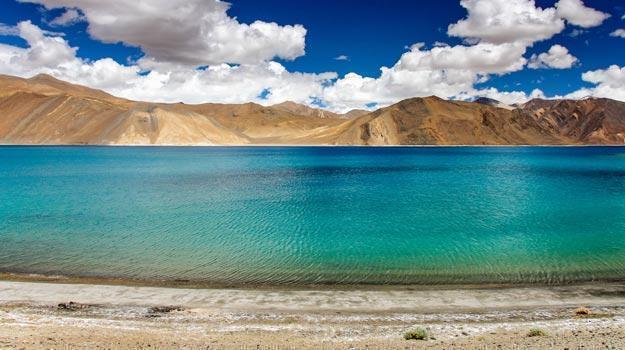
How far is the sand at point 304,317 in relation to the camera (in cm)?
1016

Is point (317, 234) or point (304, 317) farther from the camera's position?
point (317, 234)

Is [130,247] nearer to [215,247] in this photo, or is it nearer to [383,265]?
[215,247]

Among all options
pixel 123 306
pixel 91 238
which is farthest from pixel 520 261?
pixel 91 238

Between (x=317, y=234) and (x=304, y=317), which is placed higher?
(x=317, y=234)

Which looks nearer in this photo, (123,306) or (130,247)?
(123,306)

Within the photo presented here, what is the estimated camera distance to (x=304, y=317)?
12.3m

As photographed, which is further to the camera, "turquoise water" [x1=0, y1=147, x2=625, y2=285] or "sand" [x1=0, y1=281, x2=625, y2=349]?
"turquoise water" [x1=0, y1=147, x2=625, y2=285]

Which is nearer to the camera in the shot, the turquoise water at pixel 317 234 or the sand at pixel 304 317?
the sand at pixel 304 317

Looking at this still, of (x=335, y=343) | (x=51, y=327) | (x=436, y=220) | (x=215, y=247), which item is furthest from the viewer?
(x=436, y=220)

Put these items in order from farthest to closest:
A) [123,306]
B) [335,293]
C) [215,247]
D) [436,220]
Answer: [436,220], [215,247], [335,293], [123,306]

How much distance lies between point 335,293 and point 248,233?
9555 millimetres

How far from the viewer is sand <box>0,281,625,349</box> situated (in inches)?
400

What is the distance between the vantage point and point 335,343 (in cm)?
1030

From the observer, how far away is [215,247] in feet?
68.3
